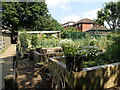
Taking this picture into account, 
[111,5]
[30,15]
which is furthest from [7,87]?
[111,5]

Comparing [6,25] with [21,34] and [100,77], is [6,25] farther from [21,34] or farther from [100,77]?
[100,77]

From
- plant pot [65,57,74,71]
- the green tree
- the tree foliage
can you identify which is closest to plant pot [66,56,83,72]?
plant pot [65,57,74,71]

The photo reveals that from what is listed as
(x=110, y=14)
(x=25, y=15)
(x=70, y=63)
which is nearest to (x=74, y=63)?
(x=70, y=63)

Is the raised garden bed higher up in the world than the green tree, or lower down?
lower down

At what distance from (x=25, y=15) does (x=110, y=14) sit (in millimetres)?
18230

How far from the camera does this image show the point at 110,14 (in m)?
21.6

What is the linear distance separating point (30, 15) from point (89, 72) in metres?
19.5

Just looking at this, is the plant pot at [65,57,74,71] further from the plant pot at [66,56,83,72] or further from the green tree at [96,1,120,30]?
the green tree at [96,1,120,30]

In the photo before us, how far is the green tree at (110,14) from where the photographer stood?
66.9 feet

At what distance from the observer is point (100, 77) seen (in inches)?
99.0

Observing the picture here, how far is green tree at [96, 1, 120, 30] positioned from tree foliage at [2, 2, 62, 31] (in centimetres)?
1212

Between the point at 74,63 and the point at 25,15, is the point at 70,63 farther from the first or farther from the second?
the point at 25,15

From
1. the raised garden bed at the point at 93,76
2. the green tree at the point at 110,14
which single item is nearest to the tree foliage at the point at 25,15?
the green tree at the point at 110,14

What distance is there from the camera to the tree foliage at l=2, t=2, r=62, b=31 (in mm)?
18172
